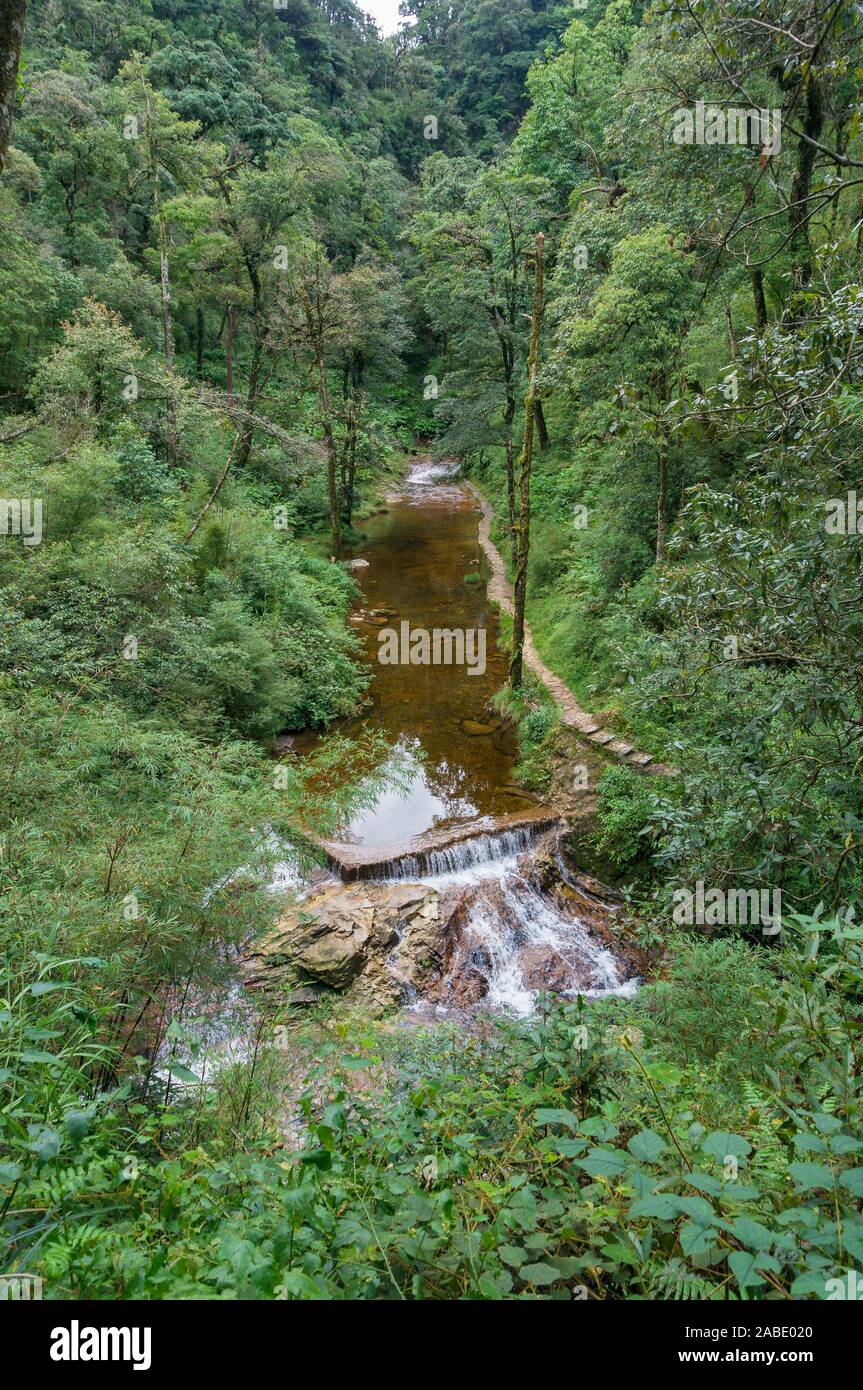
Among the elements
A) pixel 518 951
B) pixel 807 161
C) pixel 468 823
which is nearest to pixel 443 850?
pixel 468 823

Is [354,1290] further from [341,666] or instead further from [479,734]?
[341,666]

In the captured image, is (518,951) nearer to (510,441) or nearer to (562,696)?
(562,696)

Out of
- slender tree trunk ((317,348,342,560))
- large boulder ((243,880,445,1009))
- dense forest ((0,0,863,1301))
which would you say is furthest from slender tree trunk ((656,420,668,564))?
slender tree trunk ((317,348,342,560))

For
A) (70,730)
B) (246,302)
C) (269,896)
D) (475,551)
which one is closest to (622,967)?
(269,896)

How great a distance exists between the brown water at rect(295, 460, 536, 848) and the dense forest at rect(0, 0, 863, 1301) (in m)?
0.52

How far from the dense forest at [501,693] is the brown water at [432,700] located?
52 cm

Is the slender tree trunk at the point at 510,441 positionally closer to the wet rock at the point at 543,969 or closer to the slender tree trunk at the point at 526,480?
the slender tree trunk at the point at 526,480

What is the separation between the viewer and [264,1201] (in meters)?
2.39

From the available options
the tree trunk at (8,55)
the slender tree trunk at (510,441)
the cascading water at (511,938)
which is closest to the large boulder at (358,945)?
the cascading water at (511,938)

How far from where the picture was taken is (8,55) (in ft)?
9.16

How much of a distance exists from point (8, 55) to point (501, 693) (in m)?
10.6

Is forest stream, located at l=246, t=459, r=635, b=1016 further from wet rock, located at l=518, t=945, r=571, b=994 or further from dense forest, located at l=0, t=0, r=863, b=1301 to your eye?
dense forest, located at l=0, t=0, r=863, b=1301

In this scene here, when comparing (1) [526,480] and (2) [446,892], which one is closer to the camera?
(2) [446,892]

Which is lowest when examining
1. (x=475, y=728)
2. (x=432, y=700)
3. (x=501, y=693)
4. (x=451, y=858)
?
(x=451, y=858)
